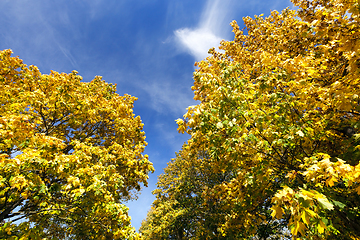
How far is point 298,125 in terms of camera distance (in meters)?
4.49

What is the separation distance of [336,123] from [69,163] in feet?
26.7

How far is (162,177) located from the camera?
22.3 m

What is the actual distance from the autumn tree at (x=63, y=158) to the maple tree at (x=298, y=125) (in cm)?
406

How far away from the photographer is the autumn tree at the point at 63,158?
4820 millimetres

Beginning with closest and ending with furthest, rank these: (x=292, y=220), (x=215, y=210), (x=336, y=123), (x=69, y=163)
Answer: (x=292, y=220) < (x=336, y=123) < (x=69, y=163) < (x=215, y=210)

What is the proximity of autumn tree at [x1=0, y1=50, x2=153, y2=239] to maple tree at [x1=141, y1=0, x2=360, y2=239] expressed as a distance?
4061mm

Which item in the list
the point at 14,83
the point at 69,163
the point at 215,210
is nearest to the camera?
the point at 69,163

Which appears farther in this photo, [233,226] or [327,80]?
[233,226]

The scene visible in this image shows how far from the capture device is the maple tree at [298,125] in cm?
301

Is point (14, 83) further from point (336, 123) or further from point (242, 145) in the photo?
point (336, 123)

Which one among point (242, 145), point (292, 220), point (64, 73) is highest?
point (64, 73)

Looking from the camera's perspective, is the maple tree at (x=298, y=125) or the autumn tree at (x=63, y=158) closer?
the maple tree at (x=298, y=125)

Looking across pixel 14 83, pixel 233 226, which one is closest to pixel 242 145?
pixel 233 226

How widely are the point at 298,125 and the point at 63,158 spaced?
22.2ft
